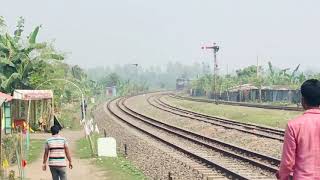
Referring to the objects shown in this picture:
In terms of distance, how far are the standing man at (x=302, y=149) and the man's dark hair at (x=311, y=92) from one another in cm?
3

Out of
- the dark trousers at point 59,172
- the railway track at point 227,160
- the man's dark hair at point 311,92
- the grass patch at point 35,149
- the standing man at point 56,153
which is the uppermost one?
the man's dark hair at point 311,92

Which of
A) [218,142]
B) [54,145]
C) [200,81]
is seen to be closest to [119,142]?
[218,142]

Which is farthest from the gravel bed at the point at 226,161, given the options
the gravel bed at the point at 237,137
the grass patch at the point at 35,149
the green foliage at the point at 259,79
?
the green foliage at the point at 259,79

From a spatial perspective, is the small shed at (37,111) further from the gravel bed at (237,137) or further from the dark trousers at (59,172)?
the dark trousers at (59,172)

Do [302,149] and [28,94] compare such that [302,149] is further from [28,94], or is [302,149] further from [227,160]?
[28,94]

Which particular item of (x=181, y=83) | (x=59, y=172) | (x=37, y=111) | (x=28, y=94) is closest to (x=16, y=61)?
(x=37, y=111)

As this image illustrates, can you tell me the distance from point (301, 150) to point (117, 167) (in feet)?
44.3

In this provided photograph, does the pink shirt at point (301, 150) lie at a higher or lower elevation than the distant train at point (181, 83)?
higher

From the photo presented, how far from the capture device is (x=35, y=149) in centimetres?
2350

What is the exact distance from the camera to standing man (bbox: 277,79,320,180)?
4.80 metres

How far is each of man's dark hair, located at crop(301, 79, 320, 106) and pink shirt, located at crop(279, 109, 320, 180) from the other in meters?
0.19

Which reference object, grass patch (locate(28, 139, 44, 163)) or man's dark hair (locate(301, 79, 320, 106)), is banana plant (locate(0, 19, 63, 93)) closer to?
grass patch (locate(28, 139, 44, 163))

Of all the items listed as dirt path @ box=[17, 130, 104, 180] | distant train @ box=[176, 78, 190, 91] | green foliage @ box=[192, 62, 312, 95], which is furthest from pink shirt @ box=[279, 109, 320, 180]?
distant train @ box=[176, 78, 190, 91]

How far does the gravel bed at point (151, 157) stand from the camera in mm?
16625
